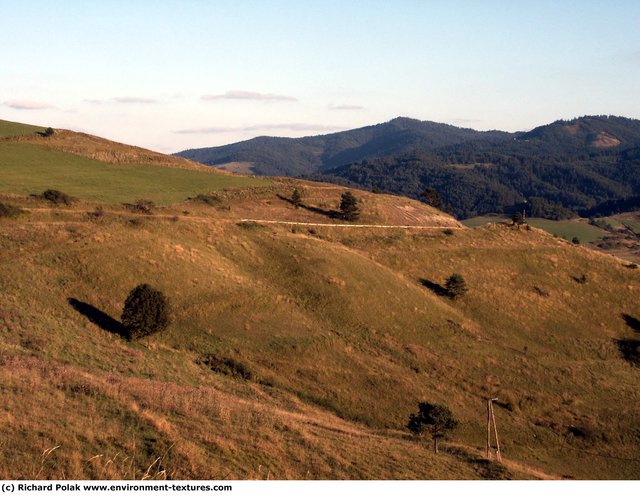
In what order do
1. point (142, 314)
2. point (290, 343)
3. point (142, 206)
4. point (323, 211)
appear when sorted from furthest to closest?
point (323, 211) < point (142, 206) < point (290, 343) < point (142, 314)

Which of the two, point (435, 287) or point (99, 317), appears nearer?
point (99, 317)

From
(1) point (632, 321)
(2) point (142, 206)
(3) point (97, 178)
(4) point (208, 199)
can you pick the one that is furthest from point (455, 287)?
(3) point (97, 178)

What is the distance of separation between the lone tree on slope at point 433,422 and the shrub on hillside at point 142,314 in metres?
21.1

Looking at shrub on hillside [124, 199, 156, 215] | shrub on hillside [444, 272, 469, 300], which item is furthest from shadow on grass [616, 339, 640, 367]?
shrub on hillside [124, 199, 156, 215]

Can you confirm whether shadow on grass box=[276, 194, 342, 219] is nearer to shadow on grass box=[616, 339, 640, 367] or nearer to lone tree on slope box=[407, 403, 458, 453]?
shadow on grass box=[616, 339, 640, 367]

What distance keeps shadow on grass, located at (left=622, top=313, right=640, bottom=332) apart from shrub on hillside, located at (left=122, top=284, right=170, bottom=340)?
56906mm

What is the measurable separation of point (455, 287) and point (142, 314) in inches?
1487

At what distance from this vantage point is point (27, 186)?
74312 millimetres

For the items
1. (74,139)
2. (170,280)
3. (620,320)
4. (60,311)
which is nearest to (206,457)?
(60,311)

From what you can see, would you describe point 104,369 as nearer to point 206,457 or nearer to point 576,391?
point 206,457

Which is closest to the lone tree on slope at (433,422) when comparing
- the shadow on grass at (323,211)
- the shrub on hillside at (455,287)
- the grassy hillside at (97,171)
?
the shrub on hillside at (455,287)

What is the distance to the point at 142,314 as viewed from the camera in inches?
1587

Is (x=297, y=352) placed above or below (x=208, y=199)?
below

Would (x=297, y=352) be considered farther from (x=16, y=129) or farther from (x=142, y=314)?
(x=16, y=129)
